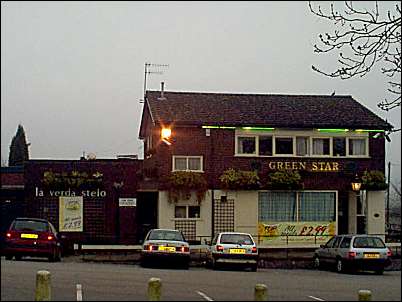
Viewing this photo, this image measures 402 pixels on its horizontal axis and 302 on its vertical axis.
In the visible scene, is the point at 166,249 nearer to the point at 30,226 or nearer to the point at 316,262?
the point at 30,226

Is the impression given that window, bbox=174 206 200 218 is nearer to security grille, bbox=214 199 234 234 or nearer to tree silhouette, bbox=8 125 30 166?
security grille, bbox=214 199 234 234

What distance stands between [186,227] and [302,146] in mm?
6449

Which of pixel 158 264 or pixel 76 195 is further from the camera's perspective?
pixel 76 195

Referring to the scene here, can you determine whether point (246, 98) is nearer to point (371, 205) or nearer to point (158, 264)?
point (371, 205)

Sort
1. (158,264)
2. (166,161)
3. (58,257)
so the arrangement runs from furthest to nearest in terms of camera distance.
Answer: (166,161), (58,257), (158,264)

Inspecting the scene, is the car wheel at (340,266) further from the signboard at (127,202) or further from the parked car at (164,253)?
the signboard at (127,202)

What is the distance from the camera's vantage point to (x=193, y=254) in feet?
114

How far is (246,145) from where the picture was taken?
1516 inches

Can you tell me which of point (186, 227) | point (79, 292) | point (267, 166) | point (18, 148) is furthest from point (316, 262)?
point (18, 148)

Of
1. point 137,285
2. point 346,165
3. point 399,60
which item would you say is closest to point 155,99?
point 346,165

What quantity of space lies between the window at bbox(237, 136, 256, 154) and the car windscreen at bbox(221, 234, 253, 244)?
9782 mm

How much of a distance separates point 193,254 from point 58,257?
272 inches

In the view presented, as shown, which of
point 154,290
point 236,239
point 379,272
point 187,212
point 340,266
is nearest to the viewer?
point 154,290

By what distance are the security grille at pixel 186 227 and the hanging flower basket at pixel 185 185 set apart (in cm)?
100
